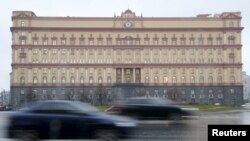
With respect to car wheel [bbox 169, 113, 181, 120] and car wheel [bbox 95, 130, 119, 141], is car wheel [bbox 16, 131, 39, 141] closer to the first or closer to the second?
car wheel [bbox 95, 130, 119, 141]

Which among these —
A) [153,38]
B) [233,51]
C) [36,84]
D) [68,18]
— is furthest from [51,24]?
[233,51]

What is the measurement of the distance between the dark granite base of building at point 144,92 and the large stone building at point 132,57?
0.28 m

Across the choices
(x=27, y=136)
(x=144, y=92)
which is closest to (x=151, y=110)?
(x=27, y=136)

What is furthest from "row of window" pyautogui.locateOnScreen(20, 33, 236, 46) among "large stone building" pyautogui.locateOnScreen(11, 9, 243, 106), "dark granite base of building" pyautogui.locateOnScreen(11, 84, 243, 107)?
"dark granite base of building" pyautogui.locateOnScreen(11, 84, 243, 107)

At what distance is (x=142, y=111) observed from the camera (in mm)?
25781

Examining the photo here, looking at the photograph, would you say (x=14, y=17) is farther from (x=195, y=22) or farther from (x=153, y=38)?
(x=195, y=22)

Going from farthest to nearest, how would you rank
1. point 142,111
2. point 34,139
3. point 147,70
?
1. point 147,70
2. point 142,111
3. point 34,139

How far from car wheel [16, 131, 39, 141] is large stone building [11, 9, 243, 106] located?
124 metres

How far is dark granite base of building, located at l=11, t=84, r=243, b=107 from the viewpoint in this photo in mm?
139375

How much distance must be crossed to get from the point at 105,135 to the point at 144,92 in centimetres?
12553

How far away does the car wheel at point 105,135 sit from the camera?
1691cm

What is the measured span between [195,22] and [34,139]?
430ft

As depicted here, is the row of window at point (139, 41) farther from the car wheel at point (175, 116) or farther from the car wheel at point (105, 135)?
the car wheel at point (105, 135)

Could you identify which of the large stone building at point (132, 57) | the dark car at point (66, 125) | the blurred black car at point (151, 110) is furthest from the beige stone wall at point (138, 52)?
the dark car at point (66, 125)
